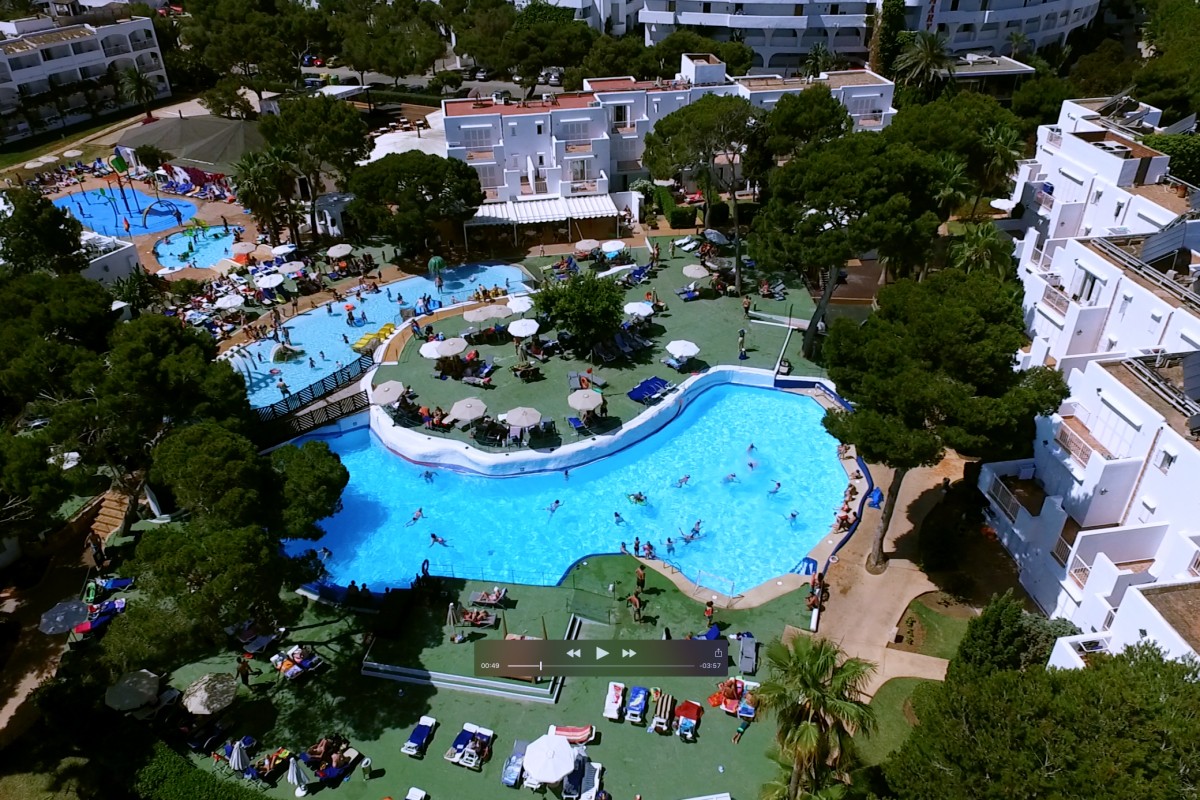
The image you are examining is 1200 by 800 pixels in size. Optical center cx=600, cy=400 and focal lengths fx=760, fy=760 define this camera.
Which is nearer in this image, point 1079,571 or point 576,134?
point 1079,571

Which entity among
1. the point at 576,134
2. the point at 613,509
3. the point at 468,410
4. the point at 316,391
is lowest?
the point at 613,509

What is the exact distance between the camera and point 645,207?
2195 inches

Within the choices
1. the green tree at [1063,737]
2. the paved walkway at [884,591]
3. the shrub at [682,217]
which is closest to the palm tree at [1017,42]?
the shrub at [682,217]

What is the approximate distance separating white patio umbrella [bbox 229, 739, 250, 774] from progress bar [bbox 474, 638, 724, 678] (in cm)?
713

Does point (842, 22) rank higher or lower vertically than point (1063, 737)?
higher

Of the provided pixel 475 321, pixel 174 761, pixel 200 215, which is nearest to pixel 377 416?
Result: pixel 475 321

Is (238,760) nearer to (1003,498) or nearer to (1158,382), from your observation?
(1003,498)

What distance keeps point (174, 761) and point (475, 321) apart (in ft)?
85.7

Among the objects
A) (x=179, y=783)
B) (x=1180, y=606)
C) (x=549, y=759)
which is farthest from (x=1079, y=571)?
(x=179, y=783)

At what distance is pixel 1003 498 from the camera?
1089 inches

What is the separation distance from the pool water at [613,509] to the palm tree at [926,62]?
49.2m

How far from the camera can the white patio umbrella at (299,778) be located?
71.5 ft

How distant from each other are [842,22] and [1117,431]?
246 ft

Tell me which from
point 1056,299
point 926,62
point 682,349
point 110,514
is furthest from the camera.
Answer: point 926,62
